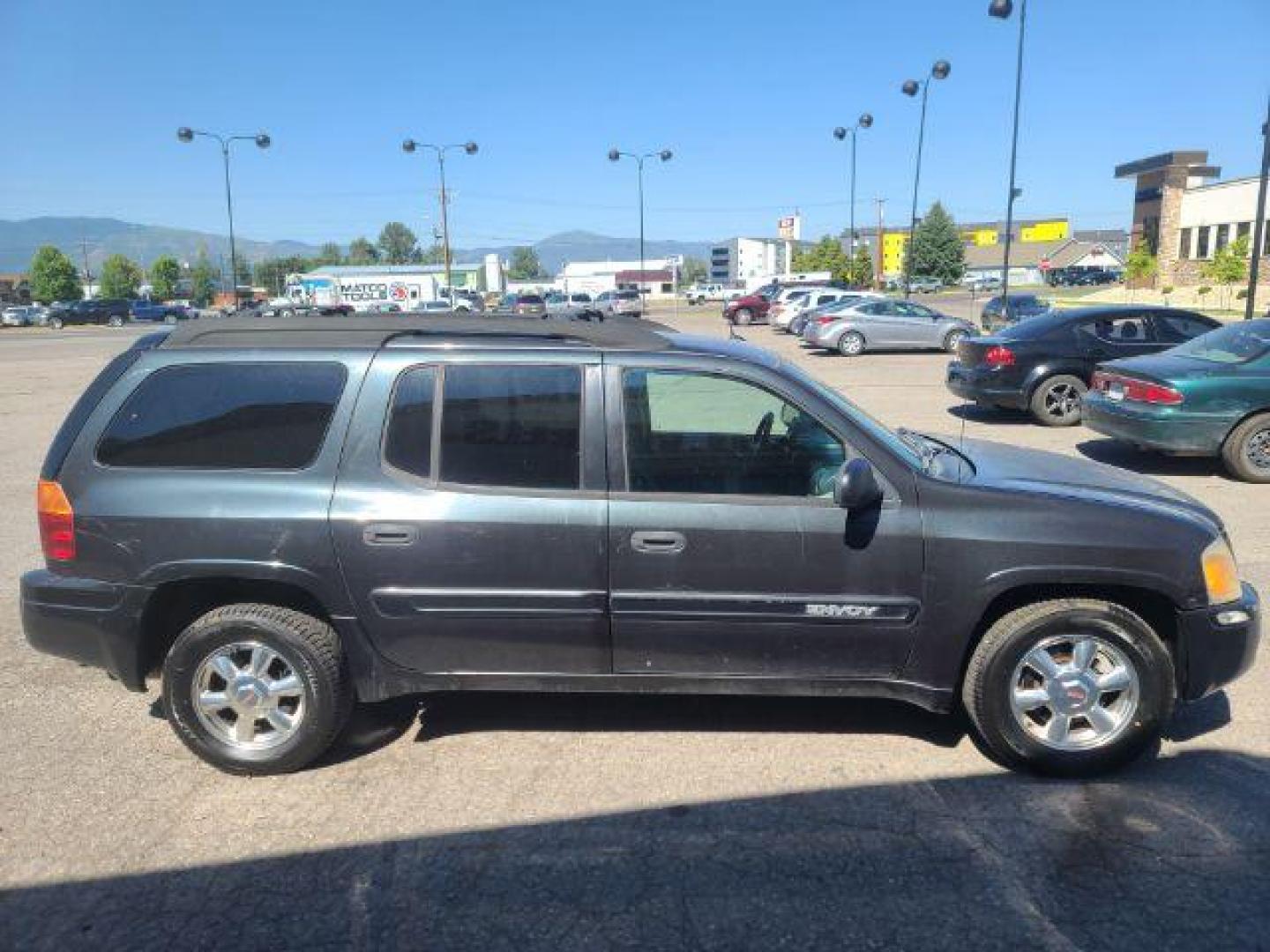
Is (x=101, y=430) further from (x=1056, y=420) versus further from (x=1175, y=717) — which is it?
(x=1056, y=420)

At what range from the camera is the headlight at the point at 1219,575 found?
3465mm

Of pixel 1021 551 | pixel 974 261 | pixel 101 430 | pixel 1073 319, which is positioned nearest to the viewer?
pixel 1021 551

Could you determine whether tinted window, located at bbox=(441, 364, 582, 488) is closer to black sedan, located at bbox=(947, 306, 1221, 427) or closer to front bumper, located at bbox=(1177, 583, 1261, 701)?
front bumper, located at bbox=(1177, 583, 1261, 701)

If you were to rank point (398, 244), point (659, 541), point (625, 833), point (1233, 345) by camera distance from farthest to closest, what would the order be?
point (398, 244)
point (1233, 345)
point (659, 541)
point (625, 833)

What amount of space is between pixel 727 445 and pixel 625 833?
147cm

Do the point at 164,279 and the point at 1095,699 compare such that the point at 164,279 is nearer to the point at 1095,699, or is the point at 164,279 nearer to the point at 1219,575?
the point at 1095,699

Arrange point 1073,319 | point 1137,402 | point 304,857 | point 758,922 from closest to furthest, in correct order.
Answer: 1. point 758,922
2. point 304,857
3. point 1137,402
4. point 1073,319

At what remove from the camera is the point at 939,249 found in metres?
94.8

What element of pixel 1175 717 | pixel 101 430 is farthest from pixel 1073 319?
pixel 101 430

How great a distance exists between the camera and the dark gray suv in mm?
3441

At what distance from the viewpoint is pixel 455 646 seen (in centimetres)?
360

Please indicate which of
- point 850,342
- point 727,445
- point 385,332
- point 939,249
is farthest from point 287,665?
point 939,249

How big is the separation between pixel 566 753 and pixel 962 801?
1.51 metres

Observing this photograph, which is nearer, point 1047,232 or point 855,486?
point 855,486
